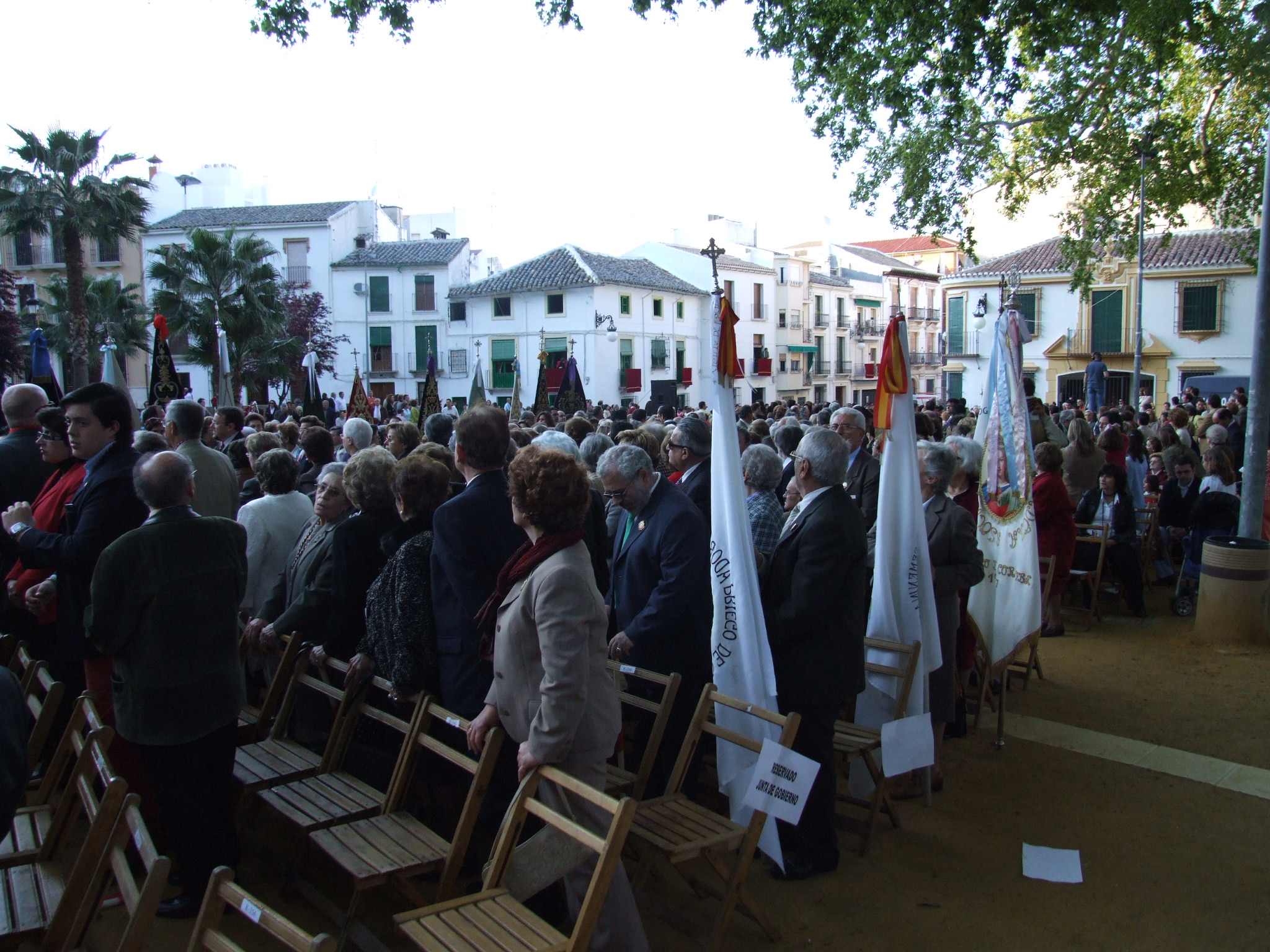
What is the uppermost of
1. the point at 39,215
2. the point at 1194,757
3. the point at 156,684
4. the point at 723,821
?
the point at 39,215

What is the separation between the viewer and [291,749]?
3.79 m

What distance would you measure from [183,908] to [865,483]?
4.28 m

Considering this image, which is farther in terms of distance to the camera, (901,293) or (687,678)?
(901,293)

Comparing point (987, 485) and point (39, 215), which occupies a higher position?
point (39, 215)

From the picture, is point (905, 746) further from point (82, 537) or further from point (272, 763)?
point (82, 537)

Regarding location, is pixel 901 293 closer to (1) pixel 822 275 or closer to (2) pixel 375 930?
(1) pixel 822 275

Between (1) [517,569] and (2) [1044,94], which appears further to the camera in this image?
(2) [1044,94]

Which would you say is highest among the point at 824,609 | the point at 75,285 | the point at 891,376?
the point at 75,285

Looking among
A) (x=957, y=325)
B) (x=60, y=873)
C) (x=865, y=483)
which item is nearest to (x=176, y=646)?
(x=60, y=873)

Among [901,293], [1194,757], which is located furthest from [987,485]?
[901,293]

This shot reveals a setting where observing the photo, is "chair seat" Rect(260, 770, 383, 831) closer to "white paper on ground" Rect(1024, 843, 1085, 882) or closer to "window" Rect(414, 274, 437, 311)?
"white paper on ground" Rect(1024, 843, 1085, 882)

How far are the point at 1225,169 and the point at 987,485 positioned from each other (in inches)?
384

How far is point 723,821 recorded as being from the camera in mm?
3182

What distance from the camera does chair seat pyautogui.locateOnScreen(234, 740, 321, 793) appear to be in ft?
11.4
